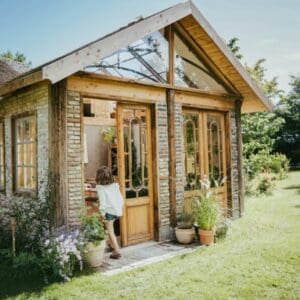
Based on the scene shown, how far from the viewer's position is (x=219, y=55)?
909 cm

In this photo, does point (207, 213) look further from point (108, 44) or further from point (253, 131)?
point (253, 131)

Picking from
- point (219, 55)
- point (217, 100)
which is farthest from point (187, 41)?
point (217, 100)

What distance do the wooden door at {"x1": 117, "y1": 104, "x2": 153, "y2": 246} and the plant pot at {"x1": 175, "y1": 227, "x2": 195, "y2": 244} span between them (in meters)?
0.63

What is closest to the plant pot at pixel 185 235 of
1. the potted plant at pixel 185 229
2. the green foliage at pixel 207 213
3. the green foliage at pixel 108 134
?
the potted plant at pixel 185 229

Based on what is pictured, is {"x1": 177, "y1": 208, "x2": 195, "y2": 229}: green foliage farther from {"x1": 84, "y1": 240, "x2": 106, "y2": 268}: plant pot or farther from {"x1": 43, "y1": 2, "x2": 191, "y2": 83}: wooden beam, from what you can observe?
{"x1": 43, "y1": 2, "x2": 191, "y2": 83}: wooden beam

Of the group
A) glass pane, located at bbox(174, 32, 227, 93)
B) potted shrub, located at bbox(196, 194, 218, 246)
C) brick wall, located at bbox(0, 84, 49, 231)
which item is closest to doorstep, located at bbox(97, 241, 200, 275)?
potted shrub, located at bbox(196, 194, 218, 246)

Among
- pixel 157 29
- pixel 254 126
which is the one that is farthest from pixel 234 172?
pixel 254 126

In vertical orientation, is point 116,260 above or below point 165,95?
below

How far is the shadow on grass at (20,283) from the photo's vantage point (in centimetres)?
525

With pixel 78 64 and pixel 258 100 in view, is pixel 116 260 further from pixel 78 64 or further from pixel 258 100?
pixel 258 100

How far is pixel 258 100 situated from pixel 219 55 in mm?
2259

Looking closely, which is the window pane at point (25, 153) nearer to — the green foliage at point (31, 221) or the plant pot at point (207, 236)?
the green foliage at point (31, 221)

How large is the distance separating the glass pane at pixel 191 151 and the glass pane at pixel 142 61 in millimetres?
1304

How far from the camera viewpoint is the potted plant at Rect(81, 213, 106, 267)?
6145mm
